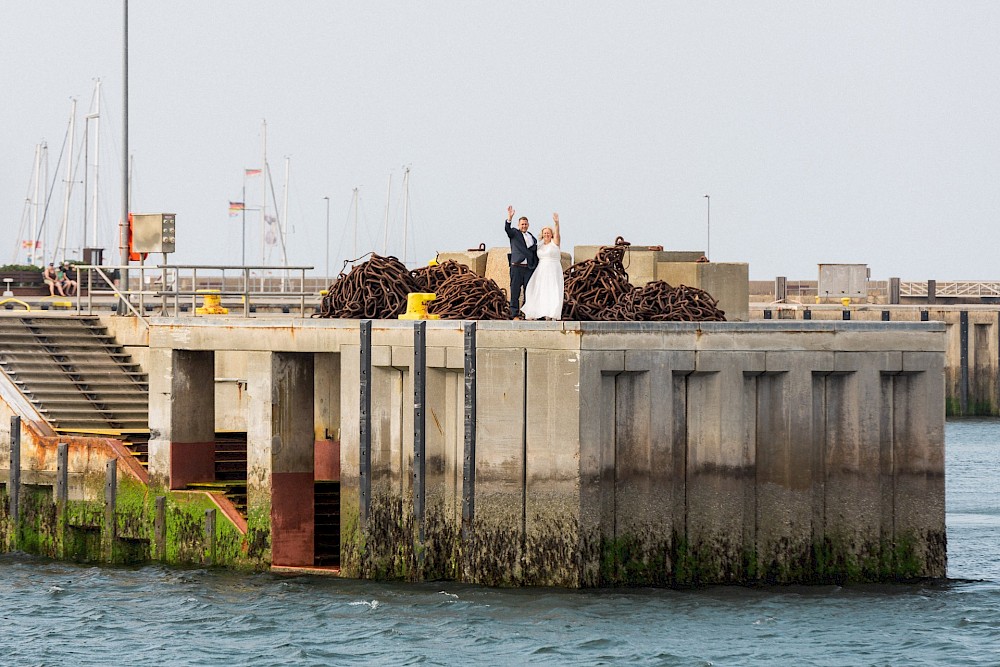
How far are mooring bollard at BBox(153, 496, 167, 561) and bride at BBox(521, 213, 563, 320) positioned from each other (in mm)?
6721

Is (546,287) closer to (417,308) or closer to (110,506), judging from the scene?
(417,308)

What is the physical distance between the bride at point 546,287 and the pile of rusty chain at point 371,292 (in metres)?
2.46

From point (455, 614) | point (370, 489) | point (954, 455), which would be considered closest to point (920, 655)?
point (455, 614)

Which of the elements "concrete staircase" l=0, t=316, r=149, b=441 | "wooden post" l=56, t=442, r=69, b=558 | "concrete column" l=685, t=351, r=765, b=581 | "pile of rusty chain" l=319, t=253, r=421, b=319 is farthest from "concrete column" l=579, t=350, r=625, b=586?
"wooden post" l=56, t=442, r=69, b=558

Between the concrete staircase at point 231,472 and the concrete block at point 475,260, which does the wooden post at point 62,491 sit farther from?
the concrete block at point 475,260

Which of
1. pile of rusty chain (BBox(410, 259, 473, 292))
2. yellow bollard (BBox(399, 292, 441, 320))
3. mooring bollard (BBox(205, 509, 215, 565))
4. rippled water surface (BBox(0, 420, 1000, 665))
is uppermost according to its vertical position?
pile of rusty chain (BBox(410, 259, 473, 292))

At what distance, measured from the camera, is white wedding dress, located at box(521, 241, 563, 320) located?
25.4m

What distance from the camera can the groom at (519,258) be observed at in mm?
26734

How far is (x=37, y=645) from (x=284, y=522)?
4495 millimetres

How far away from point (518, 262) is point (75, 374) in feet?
31.3

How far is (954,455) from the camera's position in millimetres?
51781

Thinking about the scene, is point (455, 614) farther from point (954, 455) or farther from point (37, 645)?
point (954, 455)

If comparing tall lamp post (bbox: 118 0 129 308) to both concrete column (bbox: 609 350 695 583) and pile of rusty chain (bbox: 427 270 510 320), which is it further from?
concrete column (bbox: 609 350 695 583)

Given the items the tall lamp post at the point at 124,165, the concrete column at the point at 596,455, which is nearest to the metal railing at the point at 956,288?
the tall lamp post at the point at 124,165
